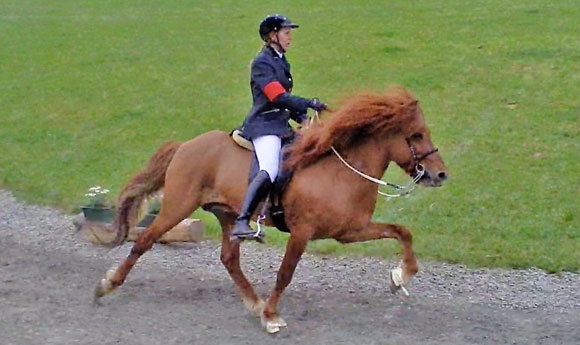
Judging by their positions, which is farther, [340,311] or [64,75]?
[64,75]

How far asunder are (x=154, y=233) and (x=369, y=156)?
81.0 inches

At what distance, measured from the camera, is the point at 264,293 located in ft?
27.7

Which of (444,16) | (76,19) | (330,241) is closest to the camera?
(330,241)

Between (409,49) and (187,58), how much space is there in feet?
16.8

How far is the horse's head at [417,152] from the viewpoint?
286 inches

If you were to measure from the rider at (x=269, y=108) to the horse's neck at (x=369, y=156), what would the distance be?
45cm

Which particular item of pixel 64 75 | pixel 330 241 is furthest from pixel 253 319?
pixel 64 75

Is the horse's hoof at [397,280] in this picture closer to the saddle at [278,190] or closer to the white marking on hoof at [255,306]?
the saddle at [278,190]

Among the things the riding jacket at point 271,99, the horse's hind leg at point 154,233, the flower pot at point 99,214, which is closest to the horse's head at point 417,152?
the riding jacket at point 271,99

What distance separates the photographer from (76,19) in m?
27.1

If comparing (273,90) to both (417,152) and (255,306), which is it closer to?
(417,152)

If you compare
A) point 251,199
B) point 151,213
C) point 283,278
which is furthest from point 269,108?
point 151,213

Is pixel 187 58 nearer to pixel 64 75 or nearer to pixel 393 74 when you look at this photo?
pixel 64 75

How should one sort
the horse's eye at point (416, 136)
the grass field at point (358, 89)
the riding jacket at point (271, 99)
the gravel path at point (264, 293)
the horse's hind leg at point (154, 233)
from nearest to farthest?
1. the gravel path at point (264, 293)
2. the horse's eye at point (416, 136)
3. the riding jacket at point (271, 99)
4. the horse's hind leg at point (154, 233)
5. the grass field at point (358, 89)
